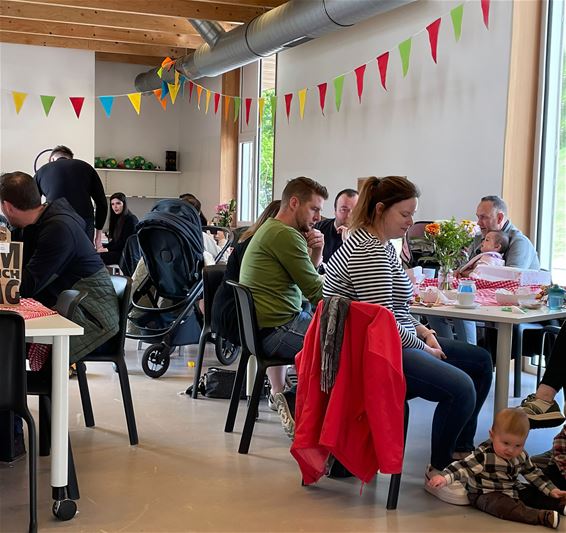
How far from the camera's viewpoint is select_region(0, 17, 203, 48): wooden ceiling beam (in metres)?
9.86

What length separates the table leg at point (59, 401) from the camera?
9.04 ft

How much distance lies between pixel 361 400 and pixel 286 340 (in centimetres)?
74

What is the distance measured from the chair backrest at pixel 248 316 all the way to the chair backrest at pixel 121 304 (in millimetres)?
453

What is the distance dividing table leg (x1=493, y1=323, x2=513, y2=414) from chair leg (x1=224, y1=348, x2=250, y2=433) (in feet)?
3.83

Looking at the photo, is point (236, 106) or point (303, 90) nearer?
point (303, 90)

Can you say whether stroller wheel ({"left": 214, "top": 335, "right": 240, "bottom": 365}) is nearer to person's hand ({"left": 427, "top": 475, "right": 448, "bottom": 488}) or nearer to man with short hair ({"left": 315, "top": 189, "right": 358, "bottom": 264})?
man with short hair ({"left": 315, "top": 189, "right": 358, "bottom": 264})

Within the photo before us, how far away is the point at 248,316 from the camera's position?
3.70m

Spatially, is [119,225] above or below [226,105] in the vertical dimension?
below

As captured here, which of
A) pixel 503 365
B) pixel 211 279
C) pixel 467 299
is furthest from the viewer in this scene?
pixel 211 279

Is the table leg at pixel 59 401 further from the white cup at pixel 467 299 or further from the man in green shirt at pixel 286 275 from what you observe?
the white cup at pixel 467 299

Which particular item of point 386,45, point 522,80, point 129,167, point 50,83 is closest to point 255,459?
point 522,80

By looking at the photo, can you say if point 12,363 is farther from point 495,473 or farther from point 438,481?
point 495,473

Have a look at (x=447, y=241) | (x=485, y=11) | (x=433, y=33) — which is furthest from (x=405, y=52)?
(x=447, y=241)

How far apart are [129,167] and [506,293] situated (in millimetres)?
10351
